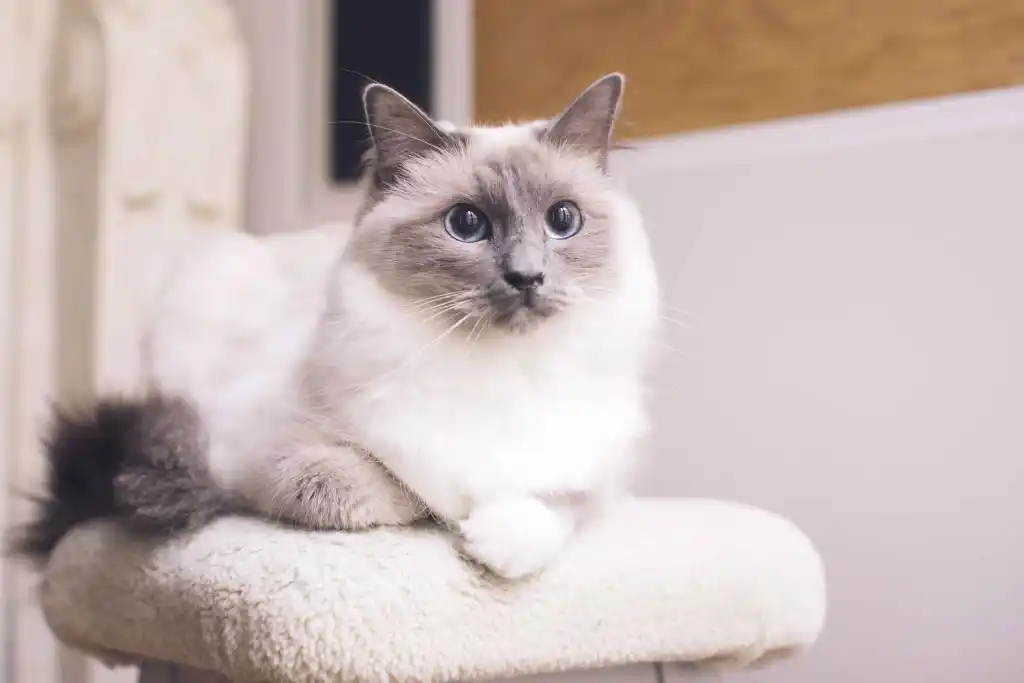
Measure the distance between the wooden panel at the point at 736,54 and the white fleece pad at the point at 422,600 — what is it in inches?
33.3

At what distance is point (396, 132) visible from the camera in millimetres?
1006

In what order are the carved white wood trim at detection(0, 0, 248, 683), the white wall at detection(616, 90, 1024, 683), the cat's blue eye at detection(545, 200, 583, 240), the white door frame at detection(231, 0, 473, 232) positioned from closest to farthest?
1. the cat's blue eye at detection(545, 200, 583, 240)
2. the white wall at detection(616, 90, 1024, 683)
3. the carved white wood trim at detection(0, 0, 248, 683)
4. the white door frame at detection(231, 0, 473, 232)

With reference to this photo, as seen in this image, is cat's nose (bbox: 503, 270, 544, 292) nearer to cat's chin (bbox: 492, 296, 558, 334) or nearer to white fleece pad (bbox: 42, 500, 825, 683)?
cat's chin (bbox: 492, 296, 558, 334)

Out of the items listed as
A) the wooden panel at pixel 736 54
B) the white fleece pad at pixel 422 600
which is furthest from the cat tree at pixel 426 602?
the wooden panel at pixel 736 54

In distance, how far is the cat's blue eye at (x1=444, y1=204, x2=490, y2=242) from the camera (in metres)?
0.96

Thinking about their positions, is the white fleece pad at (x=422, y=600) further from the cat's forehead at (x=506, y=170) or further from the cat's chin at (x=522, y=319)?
the cat's forehead at (x=506, y=170)

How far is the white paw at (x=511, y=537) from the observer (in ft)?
2.74

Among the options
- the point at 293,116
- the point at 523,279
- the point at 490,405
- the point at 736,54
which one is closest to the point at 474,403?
the point at 490,405

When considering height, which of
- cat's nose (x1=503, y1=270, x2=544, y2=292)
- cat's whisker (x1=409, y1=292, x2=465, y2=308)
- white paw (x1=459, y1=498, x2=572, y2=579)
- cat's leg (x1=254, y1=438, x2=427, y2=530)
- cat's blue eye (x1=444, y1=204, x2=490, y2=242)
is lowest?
white paw (x1=459, y1=498, x2=572, y2=579)

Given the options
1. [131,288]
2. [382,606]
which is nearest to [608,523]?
[382,606]

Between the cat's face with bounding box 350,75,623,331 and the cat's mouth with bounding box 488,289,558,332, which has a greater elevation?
the cat's face with bounding box 350,75,623,331

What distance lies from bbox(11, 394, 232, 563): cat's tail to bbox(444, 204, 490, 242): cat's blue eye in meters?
0.33

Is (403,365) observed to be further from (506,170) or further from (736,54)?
(736,54)

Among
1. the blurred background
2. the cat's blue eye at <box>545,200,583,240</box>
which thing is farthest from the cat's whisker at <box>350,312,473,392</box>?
the blurred background
